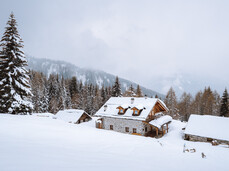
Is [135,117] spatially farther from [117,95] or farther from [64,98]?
[64,98]

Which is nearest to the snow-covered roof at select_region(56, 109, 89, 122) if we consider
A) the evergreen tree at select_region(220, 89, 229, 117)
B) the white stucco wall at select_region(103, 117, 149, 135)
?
the white stucco wall at select_region(103, 117, 149, 135)

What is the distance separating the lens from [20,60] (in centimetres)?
1620

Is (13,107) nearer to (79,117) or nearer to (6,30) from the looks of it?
(6,30)

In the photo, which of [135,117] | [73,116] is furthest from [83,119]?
[135,117]

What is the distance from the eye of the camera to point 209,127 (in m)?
22.6

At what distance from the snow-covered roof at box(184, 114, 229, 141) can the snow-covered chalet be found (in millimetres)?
4726

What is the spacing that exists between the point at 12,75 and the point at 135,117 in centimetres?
2004

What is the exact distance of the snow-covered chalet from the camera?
23953 millimetres

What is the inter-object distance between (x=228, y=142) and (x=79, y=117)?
3019cm

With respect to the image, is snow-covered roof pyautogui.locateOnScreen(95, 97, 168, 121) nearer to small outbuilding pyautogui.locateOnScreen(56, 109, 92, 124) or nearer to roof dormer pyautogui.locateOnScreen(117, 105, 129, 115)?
roof dormer pyautogui.locateOnScreen(117, 105, 129, 115)

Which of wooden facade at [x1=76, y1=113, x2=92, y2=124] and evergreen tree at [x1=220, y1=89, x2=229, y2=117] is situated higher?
evergreen tree at [x1=220, y1=89, x2=229, y2=117]

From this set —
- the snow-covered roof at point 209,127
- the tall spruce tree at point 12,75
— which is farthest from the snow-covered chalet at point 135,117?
the tall spruce tree at point 12,75

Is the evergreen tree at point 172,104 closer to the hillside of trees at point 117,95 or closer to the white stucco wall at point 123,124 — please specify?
the hillside of trees at point 117,95

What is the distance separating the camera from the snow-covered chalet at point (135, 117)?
78.6 ft
